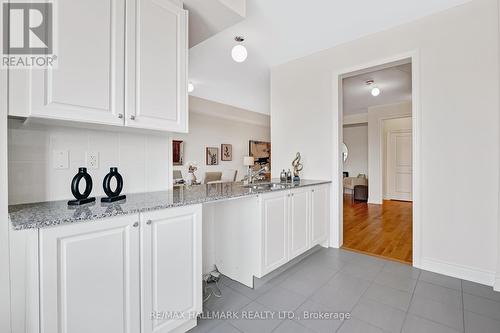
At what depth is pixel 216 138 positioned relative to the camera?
642cm

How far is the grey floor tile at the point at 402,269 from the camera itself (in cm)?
217

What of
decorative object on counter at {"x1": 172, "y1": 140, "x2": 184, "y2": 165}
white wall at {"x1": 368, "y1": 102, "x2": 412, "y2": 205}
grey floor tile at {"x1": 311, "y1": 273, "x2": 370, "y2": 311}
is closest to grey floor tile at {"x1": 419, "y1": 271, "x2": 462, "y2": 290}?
grey floor tile at {"x1": 311, "y1": 273, "x2": 370, "y2": 311}

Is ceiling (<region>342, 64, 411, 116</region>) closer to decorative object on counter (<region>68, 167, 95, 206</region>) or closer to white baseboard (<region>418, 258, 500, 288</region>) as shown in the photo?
white baseboard (<region>418, 258, 500, 288</region>)

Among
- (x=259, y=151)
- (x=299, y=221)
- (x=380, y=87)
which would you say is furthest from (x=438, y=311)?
(x=259, y=151)

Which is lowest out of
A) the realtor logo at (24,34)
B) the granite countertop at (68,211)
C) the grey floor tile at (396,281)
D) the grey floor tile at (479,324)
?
→ the grey floor tile at (479,324)

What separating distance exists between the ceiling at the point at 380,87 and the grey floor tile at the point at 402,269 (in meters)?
2.49

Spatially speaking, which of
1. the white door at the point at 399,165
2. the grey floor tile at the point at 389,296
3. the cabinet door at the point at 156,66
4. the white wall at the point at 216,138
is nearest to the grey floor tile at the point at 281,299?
the grey floor tile at the point at 389,296

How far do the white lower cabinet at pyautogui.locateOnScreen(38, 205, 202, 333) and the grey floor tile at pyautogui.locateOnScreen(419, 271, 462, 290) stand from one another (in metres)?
2.08

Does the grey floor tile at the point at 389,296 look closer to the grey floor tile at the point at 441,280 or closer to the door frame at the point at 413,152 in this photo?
the grey floor tile at the point at 441,280

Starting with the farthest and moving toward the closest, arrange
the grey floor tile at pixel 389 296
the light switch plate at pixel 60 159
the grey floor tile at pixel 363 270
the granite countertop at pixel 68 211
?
1. the grey floor tile at pixel 363 270
2. the grey floor tile at pixel 389 296
3. the light switch plate at pixel 60 159
4. the granite countertop at pixel 68 211

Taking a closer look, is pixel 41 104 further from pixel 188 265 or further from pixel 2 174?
pixel 188 265

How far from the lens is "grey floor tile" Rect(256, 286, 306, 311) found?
5.61ft

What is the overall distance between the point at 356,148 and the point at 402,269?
5938 mm

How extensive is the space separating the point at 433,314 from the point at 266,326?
1.19m
